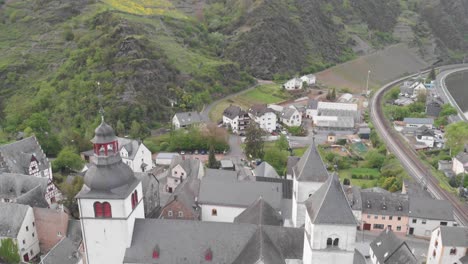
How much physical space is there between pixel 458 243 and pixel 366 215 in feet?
45.4

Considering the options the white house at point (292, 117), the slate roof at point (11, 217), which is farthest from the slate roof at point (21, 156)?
the white house at point (292, 117)

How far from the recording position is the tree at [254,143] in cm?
7581

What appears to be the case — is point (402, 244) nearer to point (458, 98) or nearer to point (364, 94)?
point (364, 94)

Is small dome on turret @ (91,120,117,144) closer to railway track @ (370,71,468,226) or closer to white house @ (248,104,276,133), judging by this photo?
railway track @ (370,71,468,226)

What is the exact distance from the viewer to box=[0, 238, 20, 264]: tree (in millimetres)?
41531

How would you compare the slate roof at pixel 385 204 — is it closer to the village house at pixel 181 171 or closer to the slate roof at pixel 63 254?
the village house at pixel 181 171

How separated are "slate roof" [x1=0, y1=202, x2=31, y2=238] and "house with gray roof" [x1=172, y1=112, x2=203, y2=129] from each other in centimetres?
4691

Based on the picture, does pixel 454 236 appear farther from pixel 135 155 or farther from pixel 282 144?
pixel 135 155

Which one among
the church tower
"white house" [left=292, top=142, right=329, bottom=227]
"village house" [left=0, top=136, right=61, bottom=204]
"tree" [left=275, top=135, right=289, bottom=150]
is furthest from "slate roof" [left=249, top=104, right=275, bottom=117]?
the church tower

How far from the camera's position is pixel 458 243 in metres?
41.8

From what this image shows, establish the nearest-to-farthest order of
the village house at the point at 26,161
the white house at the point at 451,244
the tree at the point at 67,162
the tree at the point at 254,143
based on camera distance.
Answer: the white house at the point at 451,244
the village house at the point at 26,161
the tree at the point at 67,162
the tree at the point at 254,143

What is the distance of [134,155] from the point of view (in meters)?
68.0

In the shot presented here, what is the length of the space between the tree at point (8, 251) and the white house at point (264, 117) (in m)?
60.6

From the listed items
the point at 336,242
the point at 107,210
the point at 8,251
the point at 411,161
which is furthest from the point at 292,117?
the point at 107,210
